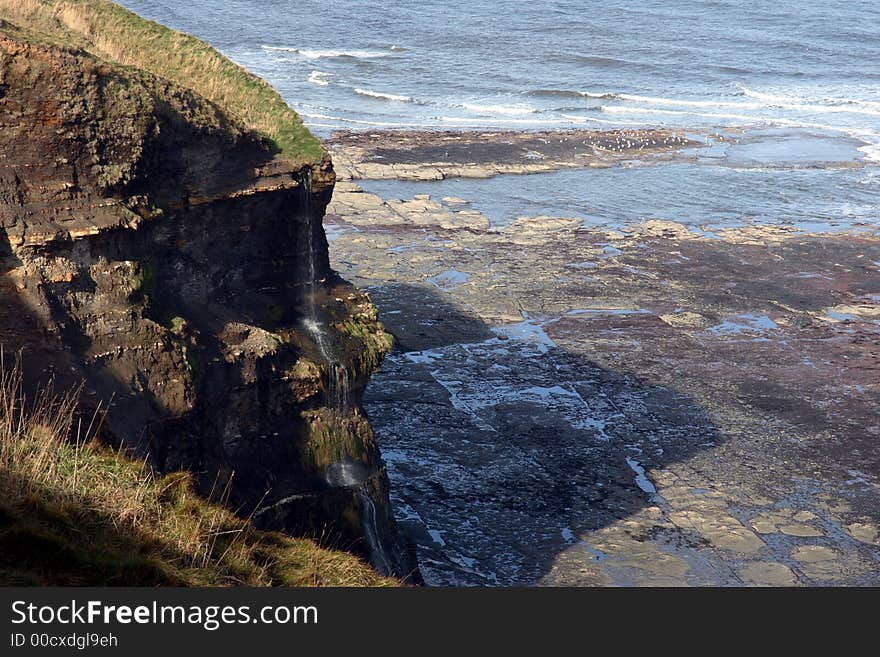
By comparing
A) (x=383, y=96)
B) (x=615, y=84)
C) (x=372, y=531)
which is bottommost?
(x=372, y=531)

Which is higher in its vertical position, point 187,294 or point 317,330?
point 187,294

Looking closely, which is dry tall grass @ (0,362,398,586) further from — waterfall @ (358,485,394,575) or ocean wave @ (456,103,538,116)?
ocean wave @ (456,103,538,116)

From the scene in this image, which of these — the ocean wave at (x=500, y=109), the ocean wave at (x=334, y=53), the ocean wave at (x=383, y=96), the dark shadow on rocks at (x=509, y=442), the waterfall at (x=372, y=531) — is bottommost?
the dark shadow on rocks at (x=509, y=442)

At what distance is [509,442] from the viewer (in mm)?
19578

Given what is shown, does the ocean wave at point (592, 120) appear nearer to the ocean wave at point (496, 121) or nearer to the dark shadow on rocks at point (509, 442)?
the ocean wave at point (496, 121)

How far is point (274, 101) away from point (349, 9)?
80.0 metres

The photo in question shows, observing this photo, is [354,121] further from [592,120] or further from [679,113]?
[679,113]

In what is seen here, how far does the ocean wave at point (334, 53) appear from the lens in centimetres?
7003

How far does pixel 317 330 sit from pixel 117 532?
24.8ft

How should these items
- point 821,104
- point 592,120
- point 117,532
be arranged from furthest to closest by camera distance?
point 821,104, point 592,120, point 117,532

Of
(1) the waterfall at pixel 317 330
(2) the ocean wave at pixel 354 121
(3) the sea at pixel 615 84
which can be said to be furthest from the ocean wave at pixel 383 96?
(1) the waterfall at pixel 317 330

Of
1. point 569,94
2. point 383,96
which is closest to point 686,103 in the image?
point 569,94

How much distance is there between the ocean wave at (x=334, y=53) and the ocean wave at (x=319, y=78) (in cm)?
704

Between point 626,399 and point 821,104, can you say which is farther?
point 821,104
